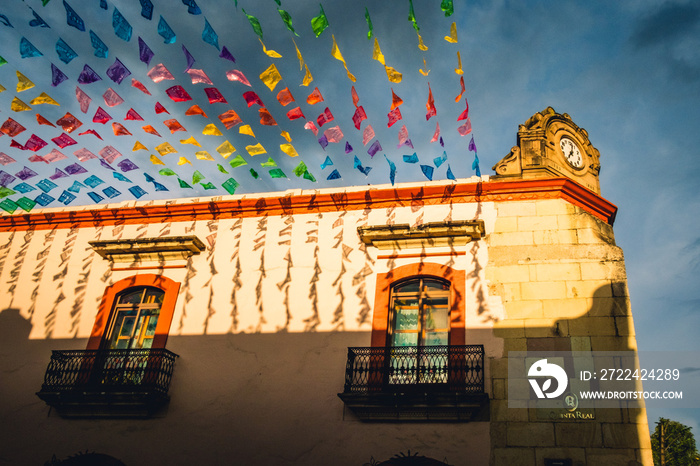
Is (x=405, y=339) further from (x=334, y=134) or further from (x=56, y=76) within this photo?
(x=56, y=76)

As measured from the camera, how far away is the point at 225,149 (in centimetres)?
1048

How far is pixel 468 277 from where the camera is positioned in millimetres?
10883

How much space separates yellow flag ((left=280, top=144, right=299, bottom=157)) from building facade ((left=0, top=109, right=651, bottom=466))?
2.04 metres

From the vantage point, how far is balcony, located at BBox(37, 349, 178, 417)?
1080cm

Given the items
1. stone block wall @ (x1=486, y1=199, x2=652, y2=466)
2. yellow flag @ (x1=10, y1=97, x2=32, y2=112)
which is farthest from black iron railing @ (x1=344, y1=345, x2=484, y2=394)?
yellow flag @ (x1=10, y1=97, x2=32, y2=112)

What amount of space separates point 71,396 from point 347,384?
5.41 m

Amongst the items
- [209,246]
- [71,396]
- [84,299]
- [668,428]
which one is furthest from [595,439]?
A: [668,428]

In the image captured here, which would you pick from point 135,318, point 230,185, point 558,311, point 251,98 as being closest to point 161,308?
point 135,318

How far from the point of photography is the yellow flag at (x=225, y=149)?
10.4 meters

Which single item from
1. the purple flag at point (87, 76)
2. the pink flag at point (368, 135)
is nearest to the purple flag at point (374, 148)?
the pink flag at point (368, 135)

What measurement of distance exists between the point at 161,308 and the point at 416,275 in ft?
17.8

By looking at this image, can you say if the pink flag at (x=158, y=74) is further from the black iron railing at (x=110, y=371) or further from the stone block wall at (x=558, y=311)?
the stone block wall at (x=558, y=311)

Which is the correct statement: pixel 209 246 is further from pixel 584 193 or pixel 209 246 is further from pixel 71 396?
pixel 584 193

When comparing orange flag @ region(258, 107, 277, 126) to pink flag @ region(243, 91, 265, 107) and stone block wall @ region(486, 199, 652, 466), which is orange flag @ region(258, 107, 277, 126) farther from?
stone block wall @ region(486, 199, 652, 466)
